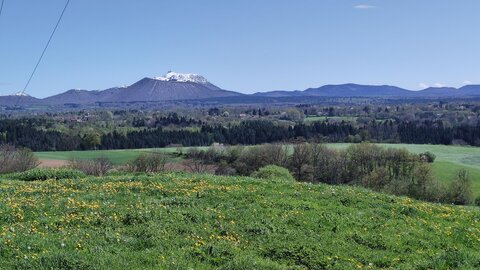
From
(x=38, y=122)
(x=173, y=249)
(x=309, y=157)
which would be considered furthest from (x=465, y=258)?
(x=38, y=122)

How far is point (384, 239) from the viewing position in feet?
45.7

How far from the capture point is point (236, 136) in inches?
6398

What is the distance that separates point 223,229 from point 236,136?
149 metres

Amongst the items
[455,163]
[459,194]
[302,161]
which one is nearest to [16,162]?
[302,161]

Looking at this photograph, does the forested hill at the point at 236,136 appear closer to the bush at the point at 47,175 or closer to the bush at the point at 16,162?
the bush at the point at 16,162

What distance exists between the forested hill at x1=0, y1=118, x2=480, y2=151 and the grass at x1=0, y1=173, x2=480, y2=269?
410 ft

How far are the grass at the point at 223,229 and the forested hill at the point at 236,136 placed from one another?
12501 centimetres

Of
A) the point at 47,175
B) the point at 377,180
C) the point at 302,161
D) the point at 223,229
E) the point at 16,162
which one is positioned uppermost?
the point at 223,229

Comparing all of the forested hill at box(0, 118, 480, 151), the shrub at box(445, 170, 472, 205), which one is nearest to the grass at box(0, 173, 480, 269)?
the shrub at box(445, 170, 472, 205)

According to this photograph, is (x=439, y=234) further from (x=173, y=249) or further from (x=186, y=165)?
(x=186, y=165)

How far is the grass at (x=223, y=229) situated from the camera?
11.3 meters

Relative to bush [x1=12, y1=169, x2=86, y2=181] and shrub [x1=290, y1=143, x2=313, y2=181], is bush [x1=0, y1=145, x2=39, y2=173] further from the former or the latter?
shrub [x1=290, y1=143, x2=313, y2=181]

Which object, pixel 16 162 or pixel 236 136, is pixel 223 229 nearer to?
pixel 16 162

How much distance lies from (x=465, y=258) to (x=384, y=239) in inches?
90.0
